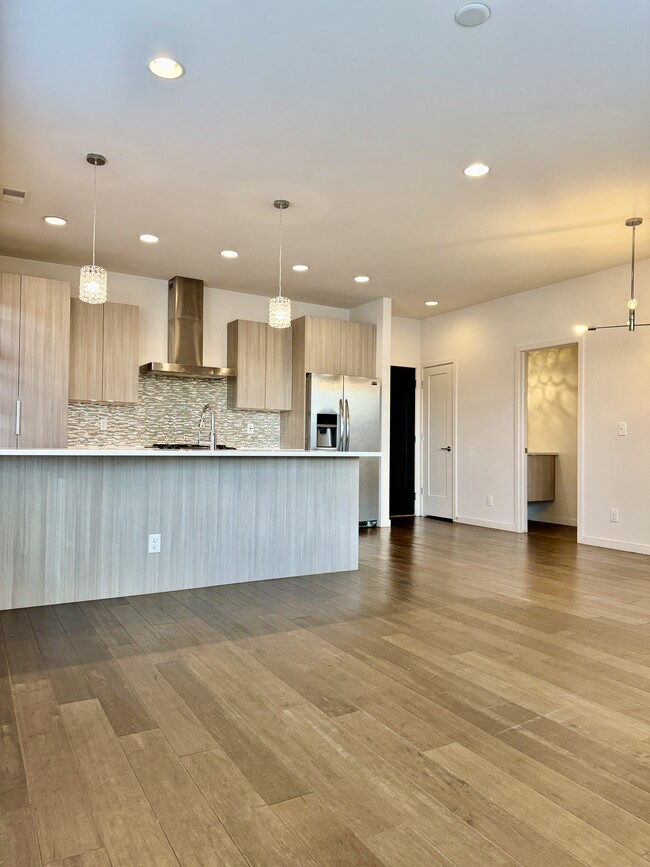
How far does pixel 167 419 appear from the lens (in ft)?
21.5

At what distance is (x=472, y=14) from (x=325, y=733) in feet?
9.01

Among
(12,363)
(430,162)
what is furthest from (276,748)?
(12,363)

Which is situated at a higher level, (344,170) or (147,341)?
(344,170)

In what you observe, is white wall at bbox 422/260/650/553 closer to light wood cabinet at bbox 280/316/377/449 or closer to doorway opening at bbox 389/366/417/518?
doorway opening at bbox 389/366/417/518

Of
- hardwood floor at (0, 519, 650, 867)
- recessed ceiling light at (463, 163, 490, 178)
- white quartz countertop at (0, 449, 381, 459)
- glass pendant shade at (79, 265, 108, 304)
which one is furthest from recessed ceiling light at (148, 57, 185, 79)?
hardwood floor at (0, 519, 650, 867)

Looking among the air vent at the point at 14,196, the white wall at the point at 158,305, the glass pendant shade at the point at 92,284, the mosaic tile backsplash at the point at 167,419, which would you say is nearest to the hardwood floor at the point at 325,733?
the glass pendant shade at the point at 92,284

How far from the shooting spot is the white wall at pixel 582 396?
5.64 meters

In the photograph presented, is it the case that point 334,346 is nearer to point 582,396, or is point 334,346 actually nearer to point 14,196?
point 582,396

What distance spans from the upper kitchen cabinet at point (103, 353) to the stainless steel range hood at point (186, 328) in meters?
0.36

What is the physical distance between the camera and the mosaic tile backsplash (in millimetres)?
6191

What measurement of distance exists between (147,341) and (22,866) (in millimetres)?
5613

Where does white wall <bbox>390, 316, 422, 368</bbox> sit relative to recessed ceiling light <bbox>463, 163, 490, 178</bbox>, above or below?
below

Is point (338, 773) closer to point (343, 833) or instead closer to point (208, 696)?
point (343, 833)

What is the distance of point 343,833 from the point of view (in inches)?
59.8
